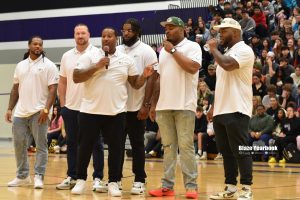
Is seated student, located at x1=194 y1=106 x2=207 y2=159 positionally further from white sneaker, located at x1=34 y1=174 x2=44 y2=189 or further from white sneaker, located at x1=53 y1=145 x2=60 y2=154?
white sneaker, located at x1=34 y1=174 x2=44 y2=189

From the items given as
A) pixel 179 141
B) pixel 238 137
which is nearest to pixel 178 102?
pixel 179 141

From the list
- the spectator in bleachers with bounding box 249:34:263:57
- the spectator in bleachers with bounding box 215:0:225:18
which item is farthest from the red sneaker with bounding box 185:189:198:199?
the spectator in bleachers with bounding box 215:0:225:18

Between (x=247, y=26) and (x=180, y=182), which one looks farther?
(x=247, y=26)

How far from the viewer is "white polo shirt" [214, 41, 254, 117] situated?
25.7ft

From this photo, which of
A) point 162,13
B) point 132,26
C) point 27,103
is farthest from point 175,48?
point 162,13

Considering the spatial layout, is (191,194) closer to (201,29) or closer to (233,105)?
(233,105)

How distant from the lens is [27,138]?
30.9 ft

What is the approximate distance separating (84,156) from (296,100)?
9221 millimetres

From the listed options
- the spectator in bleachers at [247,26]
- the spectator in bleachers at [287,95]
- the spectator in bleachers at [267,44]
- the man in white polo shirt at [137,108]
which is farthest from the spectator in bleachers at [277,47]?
the man in white polo shirt at [137,108]

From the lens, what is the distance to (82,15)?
2775 centimetres

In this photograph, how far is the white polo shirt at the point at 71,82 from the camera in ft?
29.4

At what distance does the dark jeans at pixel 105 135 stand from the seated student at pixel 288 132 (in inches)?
307

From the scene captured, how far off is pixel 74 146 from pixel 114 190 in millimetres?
1195

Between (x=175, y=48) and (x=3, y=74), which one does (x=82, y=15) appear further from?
(x=175, y=48)
